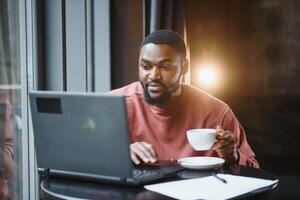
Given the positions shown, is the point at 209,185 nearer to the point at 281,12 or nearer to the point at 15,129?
the point at 15,129

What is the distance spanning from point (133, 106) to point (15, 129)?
722mm

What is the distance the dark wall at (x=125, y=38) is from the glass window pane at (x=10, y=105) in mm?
A: 484

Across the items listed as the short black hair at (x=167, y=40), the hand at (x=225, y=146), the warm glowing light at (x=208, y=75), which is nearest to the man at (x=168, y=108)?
the short black hair at (x=167, y=40)

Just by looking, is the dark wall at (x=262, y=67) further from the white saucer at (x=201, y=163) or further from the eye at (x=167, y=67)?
the white saucer at (x=201, y=163)

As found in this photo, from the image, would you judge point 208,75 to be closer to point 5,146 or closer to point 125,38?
point 125,38

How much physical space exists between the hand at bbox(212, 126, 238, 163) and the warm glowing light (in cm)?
122

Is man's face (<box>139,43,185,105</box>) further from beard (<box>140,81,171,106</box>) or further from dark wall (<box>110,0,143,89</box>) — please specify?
dark wall (<box>110,0,143,89</box>)

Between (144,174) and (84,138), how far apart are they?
21 cm

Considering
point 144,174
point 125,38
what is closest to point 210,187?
point 144,174

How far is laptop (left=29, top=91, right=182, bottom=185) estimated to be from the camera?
1195 millimetres

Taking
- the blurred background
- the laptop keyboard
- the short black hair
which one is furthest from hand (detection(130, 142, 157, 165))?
the blurred background

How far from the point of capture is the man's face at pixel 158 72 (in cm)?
194

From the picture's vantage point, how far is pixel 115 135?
1197mm

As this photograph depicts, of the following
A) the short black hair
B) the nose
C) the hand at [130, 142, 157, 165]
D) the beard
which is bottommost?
the hand at [130, 142, 157, 165]
